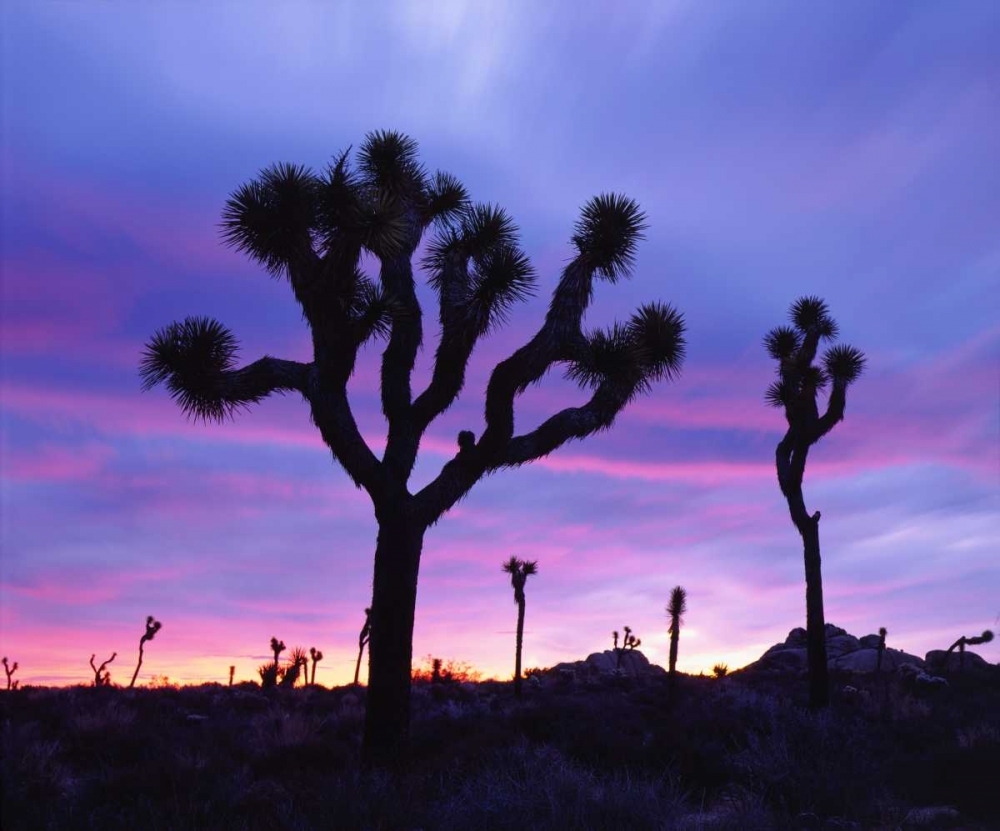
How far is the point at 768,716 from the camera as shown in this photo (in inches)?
653

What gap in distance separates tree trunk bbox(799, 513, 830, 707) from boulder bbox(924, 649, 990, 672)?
2193cm

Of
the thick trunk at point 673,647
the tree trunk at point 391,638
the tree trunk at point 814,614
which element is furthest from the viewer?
the thick trunk at point 673,647

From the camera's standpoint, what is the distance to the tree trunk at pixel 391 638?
43.5 feet

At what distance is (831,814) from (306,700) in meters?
22.3

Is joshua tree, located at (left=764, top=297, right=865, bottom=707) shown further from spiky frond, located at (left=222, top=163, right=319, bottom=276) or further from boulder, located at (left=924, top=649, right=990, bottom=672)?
boulder, located at (left=924, top=649, right=990, bottom=672)

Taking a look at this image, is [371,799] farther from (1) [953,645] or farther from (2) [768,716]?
(1) [953,645]

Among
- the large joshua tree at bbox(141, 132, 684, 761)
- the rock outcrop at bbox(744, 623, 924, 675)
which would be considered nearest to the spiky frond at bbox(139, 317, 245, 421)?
the large joshua tree at bbox(141, 132, 684, 761)

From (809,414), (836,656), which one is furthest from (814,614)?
(836,656)

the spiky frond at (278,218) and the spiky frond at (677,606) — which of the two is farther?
the spiky frond at (677,606)

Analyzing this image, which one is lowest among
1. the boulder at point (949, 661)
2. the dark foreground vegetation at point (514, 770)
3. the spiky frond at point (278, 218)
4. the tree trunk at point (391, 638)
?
the dark foreground vegetation at point (514, 770)

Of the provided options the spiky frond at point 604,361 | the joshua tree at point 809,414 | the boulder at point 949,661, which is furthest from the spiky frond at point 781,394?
the boulder at point 949,661

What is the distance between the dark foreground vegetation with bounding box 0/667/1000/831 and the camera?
7879 mm

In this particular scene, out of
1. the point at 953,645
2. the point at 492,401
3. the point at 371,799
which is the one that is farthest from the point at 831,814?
the point at 953,645

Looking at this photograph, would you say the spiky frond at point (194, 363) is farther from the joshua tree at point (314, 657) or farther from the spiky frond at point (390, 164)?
the joshua tree at point (314, 657)
